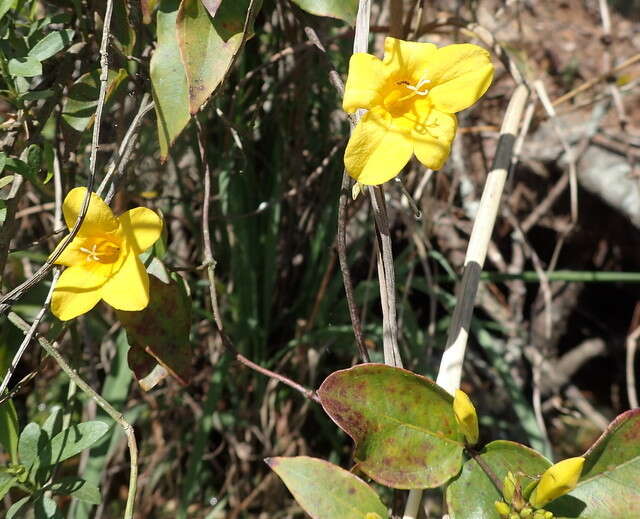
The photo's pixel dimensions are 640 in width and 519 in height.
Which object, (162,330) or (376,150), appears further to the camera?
(162,330)

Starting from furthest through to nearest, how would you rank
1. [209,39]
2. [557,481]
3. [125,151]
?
[125,151]
[209,39]
[557,481]

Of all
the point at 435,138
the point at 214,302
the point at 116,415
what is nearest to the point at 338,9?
the point at 435,138

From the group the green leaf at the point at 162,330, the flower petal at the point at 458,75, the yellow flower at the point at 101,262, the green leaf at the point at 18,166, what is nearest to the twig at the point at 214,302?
the green leaf at the point at 162,330

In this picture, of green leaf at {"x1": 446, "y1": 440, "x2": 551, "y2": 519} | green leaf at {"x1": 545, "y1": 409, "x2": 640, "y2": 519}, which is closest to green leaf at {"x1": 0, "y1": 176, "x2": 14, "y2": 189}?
green leaf at {"x1": 446, "y1": 440, "x2": 551, "y2": 519}

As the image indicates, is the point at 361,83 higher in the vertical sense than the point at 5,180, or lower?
higher

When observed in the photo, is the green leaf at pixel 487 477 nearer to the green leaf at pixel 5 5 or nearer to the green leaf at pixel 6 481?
the green leaf at pixel 6 481

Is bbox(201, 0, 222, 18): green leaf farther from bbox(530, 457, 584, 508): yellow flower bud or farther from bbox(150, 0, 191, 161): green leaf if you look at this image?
bbox(530, 457, 584, 508): yellow flower bud

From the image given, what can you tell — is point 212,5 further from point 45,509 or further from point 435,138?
point 45,509
